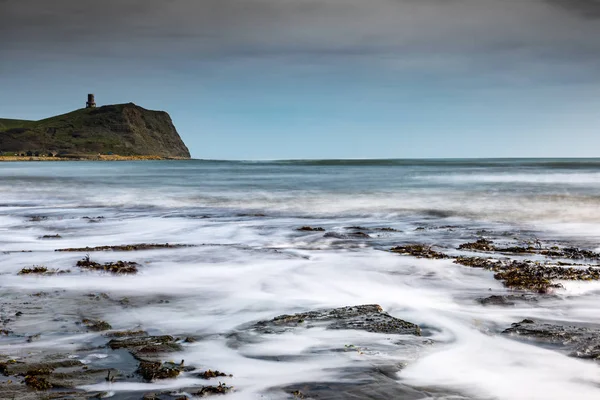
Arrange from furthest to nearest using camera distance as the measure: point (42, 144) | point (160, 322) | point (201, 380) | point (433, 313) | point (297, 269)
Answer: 1. point (42, 144)
2. point (297, 269)
3. point (433, 313)
4. point (160, 322)
5. point (201, 380)

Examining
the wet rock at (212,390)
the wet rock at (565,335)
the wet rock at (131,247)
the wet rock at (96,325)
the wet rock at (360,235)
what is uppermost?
the wet rock at (565,335)

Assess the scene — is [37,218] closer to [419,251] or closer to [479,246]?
[419,251]

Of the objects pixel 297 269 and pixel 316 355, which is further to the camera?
pixel 297 269

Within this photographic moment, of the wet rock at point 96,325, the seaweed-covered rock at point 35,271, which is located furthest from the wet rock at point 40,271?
the wet rock at point 96,325

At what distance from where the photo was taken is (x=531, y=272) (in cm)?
923

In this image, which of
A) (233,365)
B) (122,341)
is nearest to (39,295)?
(122,341)

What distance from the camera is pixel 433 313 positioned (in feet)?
23.4

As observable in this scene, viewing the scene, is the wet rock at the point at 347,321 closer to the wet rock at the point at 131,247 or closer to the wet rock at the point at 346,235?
the wet rock at the point at 131,247

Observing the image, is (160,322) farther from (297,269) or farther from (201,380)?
(297,269)

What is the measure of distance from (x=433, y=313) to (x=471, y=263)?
11.0ft

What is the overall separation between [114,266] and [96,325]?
3.54 meters

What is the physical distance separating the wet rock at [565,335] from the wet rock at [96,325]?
4347mm

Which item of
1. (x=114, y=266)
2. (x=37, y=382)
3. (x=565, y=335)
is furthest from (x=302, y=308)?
(x=114, y=266)

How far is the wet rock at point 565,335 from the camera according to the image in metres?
5.49
